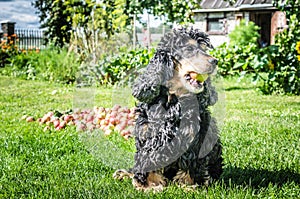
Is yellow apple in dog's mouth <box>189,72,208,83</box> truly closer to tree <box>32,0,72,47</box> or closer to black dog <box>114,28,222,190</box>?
black dog <box>114,28,222,190</box>

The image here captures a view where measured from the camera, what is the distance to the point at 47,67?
41.3 feet

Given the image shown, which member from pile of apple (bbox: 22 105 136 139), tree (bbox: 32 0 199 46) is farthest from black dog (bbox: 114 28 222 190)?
tree (bbox: 32 0 199 46)

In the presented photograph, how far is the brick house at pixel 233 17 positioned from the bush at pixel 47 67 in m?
8.37

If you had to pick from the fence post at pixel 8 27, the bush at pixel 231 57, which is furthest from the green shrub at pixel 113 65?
the fence post at pixel 8 27

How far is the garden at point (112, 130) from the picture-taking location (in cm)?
324

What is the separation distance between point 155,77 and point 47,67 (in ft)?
33.3

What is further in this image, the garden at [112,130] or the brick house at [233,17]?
the brick house at [233,17]

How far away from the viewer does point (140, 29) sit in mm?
11984

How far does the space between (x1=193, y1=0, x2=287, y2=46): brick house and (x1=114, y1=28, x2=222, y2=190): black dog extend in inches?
680

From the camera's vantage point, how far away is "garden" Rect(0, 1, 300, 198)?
3.24 meters

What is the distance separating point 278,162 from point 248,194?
1.05 m

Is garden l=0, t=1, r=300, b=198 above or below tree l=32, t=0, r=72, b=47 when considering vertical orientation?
below

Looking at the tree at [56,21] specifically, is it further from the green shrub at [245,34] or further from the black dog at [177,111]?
A: the black dog at [177,111]

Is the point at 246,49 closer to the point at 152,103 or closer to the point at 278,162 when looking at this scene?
the point at 278,162
